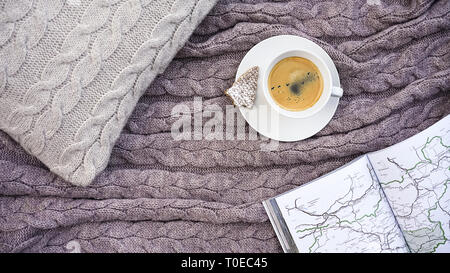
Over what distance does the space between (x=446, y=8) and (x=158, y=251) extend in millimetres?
955

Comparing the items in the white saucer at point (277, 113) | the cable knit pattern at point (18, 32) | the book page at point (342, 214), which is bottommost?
the book page at point (342, 214)

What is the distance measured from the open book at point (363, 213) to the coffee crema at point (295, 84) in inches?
7.7

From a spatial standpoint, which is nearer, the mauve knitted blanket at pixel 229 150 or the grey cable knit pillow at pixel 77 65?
the grey cable knit pillow at pixel 77 65

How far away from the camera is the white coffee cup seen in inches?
33.1

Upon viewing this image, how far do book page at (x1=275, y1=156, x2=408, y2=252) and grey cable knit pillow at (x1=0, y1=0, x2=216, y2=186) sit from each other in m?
0.47

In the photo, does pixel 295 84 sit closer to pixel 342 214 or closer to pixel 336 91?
pixel 336 91

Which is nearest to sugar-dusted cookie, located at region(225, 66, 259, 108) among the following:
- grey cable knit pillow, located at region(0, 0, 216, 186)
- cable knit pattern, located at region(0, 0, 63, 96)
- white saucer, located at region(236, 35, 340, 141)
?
white saucer, located at region(236, 35, 340, 141)

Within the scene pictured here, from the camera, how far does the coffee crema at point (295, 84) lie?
2.86 ft

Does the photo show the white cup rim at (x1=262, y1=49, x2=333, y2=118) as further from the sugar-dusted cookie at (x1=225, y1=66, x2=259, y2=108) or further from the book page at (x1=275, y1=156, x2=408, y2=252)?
the book page at (x1=275, y1=156, x2=408, y2=252)

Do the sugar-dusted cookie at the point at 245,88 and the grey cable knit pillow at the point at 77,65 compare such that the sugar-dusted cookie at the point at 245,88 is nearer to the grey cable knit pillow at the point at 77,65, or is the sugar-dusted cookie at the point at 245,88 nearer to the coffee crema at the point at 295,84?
the coffee crema at the point at 295,84

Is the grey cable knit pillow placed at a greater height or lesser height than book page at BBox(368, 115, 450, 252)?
greater

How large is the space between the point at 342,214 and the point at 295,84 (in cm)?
34

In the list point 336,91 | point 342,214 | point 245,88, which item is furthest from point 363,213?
point 245,88

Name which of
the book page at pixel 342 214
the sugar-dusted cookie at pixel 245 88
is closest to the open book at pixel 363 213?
the book page at pixel 342 214
